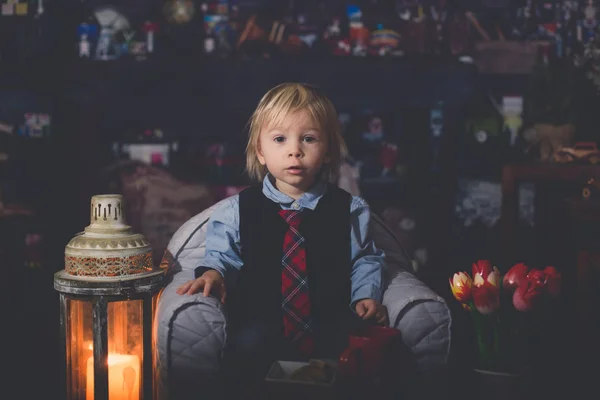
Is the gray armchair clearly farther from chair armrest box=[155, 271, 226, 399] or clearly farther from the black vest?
the black vest

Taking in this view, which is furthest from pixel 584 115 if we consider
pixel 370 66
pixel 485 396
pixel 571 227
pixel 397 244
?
pixel 485 396

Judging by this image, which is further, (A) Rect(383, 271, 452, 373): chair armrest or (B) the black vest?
(B) the black vest

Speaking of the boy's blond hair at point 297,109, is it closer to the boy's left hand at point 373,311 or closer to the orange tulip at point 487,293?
the boy's left hand at point 373,311

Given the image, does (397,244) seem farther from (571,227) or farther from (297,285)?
(571,227)

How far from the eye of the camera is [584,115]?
11.4 feet

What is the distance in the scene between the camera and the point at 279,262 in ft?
7.09

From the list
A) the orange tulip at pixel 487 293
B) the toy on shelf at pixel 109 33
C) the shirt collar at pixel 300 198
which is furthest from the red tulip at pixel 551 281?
the toy on shelf at pixel 109 33

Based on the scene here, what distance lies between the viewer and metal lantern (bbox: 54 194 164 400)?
72.6 inches

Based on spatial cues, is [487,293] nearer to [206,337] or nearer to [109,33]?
[206,337]

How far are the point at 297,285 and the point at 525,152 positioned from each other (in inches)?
71.9

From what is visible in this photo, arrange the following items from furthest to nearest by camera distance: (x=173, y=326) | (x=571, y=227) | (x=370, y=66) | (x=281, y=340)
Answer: (x=370, y=66), (x=571, y=227), (x=281, y=340), (x=173, y=326)

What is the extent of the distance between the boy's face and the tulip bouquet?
531 mm

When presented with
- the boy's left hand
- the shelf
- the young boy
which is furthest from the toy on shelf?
the boy's left hand

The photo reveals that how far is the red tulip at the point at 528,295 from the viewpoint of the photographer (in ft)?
6.17
